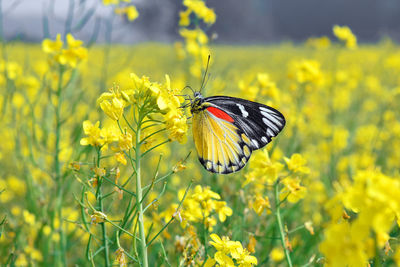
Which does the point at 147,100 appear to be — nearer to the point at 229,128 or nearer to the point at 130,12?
the point at 229,128

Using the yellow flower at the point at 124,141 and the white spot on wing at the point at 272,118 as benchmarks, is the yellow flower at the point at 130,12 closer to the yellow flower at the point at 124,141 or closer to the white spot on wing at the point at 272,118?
the white spot on wing at the point at 272,118

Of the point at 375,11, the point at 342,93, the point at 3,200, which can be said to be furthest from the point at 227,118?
the point at 375,11

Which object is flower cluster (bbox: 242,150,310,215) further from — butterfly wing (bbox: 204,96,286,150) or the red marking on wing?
the red marking on wing

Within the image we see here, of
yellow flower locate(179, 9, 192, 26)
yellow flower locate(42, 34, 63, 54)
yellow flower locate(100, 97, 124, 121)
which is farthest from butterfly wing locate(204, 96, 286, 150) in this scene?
yellow flower locate(179, 9, 192, 26)

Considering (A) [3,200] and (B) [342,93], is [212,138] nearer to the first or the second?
(A) [3,200]

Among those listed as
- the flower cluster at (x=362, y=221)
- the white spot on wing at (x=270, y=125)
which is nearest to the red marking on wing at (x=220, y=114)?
the white spot on wing at (x=270, y=125)

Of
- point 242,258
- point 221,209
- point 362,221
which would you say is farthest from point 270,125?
point 362,221

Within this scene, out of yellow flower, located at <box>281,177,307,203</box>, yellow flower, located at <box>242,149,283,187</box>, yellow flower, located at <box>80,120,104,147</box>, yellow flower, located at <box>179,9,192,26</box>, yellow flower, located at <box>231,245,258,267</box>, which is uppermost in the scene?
yellow flower, located at <box>179,9,192,26</box>
